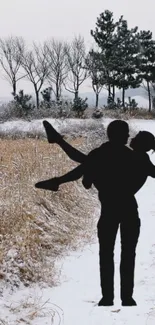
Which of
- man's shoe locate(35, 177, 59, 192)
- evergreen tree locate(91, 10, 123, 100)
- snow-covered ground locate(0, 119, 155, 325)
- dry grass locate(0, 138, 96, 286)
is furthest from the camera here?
dry grass locate(0, 138, 96, 286)

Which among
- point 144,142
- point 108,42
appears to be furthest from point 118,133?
point 108,42

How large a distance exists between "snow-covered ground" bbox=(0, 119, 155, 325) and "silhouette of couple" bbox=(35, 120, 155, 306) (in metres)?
0.51

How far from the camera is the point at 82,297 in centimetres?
197

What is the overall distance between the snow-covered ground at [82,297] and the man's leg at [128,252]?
55cm

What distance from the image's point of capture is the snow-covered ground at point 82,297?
2.01 m

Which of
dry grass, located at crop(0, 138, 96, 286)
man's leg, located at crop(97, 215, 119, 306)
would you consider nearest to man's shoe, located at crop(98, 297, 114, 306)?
man's leg, located at crop(97, 215, 119, 306)

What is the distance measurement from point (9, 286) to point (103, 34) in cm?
435

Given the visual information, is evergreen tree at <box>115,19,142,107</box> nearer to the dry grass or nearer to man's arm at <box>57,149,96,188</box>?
man's arm at <box>57,149,96,188</box>

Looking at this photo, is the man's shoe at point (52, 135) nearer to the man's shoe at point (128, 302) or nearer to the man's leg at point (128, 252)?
the man's leg at point (128, 252)

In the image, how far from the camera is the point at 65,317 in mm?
3240

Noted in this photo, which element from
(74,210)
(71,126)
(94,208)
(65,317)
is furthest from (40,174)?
(65,317)

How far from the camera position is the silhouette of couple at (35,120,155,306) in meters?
0.78

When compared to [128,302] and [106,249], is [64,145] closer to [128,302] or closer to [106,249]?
[106,249]

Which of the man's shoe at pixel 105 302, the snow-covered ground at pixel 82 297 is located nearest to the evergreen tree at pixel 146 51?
the snow-covered ground at pixel 82 297
